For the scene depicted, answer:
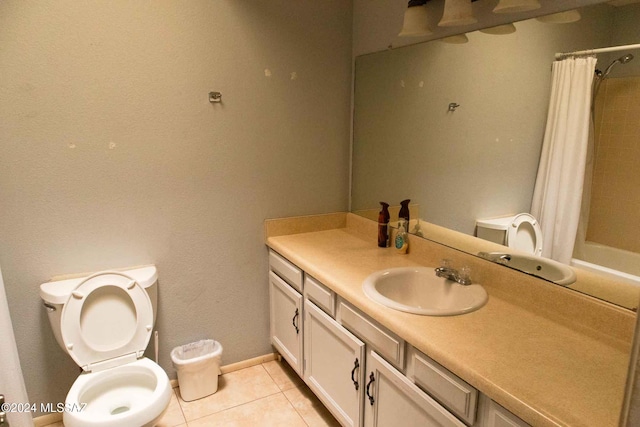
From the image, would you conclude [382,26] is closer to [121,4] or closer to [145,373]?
[121,4]

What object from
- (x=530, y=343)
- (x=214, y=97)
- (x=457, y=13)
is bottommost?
(x=530, y=343)

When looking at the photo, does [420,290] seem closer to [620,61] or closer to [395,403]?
[395,403]

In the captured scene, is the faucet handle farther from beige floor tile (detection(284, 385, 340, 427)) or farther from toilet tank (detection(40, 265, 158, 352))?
toilet tank (detection(40, 265, 158, 352))

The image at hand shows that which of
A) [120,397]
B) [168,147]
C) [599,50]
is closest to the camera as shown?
[599,50]

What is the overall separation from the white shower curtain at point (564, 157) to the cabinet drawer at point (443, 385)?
658 millimetres

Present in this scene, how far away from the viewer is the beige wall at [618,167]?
4.08 ft

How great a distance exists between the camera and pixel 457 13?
1650mm

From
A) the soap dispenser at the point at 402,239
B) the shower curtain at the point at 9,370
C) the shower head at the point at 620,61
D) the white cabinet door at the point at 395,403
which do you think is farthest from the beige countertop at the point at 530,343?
the shower curtain at the point at 9,370

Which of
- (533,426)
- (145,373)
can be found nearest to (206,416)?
(145,373)

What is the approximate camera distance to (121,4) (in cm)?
186

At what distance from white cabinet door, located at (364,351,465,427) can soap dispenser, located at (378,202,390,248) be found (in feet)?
2.51

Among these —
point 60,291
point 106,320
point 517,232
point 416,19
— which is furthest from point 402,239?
point 60,291

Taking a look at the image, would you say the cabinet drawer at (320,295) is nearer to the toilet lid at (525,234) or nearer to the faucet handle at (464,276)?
the faucet handle at (464,276)

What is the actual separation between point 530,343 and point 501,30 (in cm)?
Answer: 120
